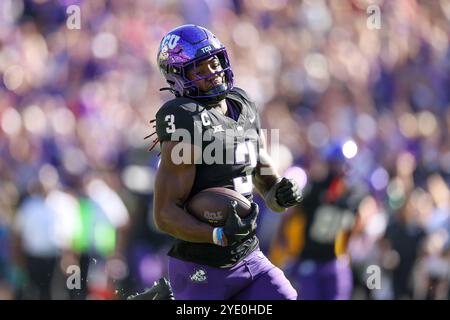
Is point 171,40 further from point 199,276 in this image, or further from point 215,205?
point 199,276

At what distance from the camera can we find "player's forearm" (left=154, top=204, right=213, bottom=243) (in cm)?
466

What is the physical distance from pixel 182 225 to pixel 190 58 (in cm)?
82

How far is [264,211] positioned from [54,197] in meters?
1.58

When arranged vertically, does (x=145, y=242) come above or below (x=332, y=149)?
below

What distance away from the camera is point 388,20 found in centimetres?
946

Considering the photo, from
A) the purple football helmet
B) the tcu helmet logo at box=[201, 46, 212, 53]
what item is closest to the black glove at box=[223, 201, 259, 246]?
the purple football helmet

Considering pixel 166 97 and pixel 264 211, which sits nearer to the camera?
pixel 264 211

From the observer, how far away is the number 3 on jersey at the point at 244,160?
4.84 m

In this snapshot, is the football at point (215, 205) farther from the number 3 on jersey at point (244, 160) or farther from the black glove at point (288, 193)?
the black glove at point (288, 193)

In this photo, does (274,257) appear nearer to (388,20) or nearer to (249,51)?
(249,51)

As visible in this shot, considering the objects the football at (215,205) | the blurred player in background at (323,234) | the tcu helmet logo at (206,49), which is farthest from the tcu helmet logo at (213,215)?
the blurred player in background at (323,234)

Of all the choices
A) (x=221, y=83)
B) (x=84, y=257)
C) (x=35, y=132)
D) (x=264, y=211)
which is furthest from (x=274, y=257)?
(x=221, y=83)

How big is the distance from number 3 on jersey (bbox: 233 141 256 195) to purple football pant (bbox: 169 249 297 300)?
33 cm

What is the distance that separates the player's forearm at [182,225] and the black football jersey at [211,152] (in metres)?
0.12
